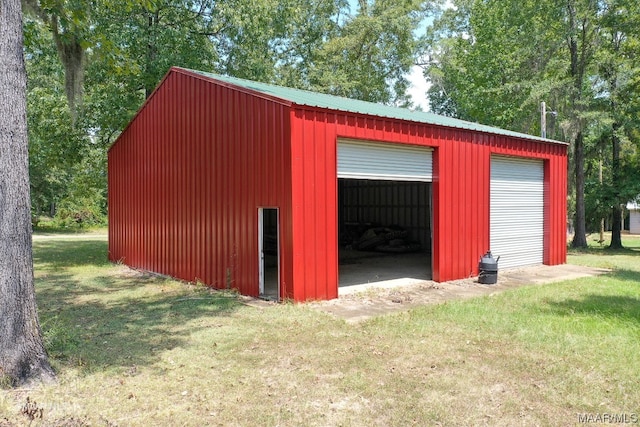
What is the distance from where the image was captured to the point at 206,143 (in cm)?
977

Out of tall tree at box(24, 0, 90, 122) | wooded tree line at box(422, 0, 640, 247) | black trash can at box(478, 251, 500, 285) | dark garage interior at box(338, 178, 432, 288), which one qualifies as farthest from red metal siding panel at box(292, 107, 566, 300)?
wooded tree line at box(422, 0, 640, 247)

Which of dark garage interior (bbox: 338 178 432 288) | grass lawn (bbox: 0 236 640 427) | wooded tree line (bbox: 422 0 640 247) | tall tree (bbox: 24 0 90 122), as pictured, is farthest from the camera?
wooded tree line (bbox: 422 0 640 247)

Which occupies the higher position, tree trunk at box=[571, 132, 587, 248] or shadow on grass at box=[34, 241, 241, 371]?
tree trunk at box=[571, 132, 587, 248]

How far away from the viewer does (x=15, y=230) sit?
169 inches

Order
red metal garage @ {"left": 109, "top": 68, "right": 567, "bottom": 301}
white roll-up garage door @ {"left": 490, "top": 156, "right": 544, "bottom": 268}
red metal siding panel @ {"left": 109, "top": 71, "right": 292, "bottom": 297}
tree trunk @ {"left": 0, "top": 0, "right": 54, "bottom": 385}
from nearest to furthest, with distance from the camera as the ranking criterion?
tree trunk @ {"left": 0, "top": 0, "right": 54, "bottom": 385}, red metal garage @ {"left": 109, "top": 68, "right": 567, "bottom": 301}, red metal siding panel @ {"left": 109, "top": 71, "right": 292, "bottom": 297}, white roll-up garage door @ {"left": 490, "top": 156, "right": 544, "bottom": 268}

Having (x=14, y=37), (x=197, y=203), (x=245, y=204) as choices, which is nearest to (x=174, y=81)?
(x=197, y=203)

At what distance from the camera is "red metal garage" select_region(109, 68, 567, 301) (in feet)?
25.7

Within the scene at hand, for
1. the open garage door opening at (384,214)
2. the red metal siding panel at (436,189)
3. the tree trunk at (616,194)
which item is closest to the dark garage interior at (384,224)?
the open garage door opening at (384,214)

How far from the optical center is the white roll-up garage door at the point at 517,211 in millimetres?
11477

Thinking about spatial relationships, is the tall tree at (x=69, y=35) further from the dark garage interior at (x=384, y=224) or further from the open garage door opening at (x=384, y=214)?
the dark garage interior at (x=384, y=224)

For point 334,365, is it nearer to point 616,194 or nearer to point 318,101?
point 318,101

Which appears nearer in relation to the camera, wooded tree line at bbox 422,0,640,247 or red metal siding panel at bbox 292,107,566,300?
red metal siding panel at bbox 292,107,566,300

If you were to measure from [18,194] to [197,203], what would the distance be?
5.72m

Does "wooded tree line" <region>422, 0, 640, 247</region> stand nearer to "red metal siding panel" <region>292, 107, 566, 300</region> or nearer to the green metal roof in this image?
"red metal siding panel" <region>292, 107, 566, 300</region>
